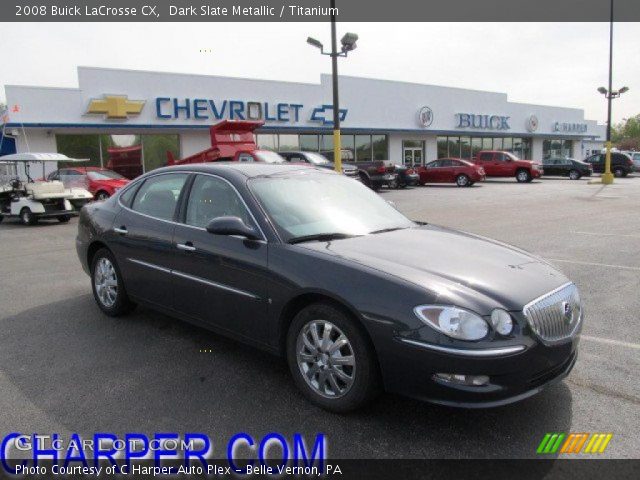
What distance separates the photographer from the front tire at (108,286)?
16.7 feet

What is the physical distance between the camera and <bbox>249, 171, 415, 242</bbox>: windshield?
12.6ft

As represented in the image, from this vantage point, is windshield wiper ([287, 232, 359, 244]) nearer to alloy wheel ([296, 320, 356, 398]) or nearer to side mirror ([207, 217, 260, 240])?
side mirror ([207, 217, 260, 240])

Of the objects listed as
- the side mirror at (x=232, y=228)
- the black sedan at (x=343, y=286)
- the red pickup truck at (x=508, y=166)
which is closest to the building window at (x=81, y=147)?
the black sedan at (x=343, y=286)

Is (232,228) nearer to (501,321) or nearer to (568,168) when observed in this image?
(501,321)

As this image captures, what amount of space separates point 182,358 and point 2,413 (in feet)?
4.14

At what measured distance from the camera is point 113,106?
70.0 ft

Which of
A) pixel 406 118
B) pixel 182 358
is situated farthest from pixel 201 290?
pixel 406 118

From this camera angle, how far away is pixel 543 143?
1745 inches

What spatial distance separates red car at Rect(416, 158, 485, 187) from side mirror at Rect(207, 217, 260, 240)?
81.1 feet

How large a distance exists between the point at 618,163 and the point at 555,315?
3697 cm

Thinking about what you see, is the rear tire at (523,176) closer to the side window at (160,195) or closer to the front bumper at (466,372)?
the side window at (160,195)

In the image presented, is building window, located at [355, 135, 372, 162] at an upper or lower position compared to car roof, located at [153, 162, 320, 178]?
upper

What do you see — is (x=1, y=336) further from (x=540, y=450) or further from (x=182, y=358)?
(x=540, y=450)

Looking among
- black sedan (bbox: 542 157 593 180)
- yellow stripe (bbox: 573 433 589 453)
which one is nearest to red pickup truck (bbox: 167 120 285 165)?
yellow stripe (bbox: 573 433 589 453)
